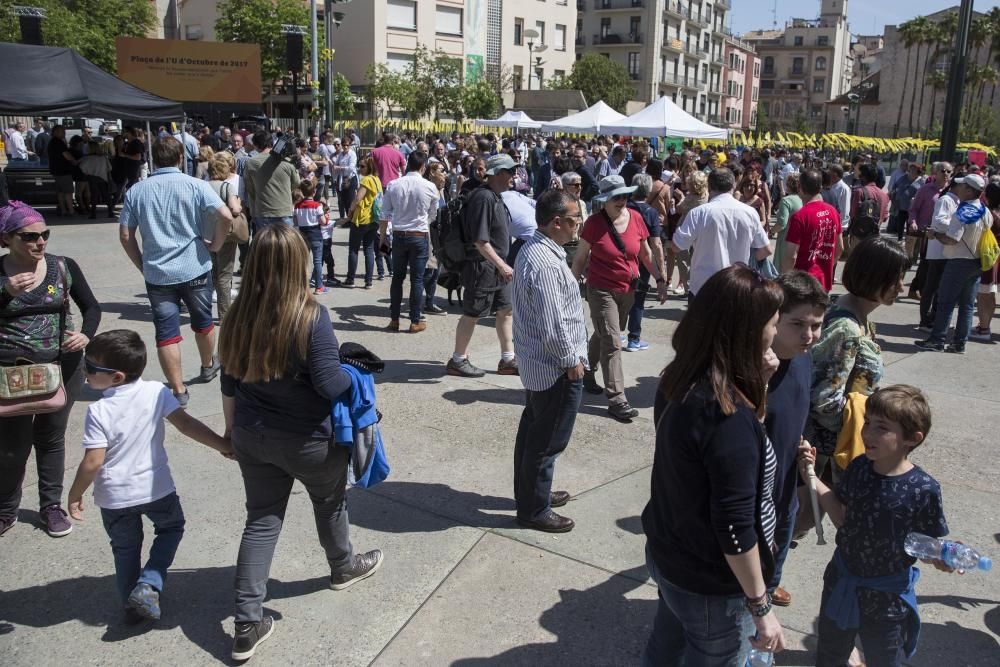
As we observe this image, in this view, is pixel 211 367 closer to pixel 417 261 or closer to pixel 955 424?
pixel 417 261

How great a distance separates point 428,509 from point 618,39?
2767 inches

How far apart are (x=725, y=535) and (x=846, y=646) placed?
114cm

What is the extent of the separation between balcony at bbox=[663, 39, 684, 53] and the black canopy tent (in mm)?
61748

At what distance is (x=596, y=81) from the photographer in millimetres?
58062

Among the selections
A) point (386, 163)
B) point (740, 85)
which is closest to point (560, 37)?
point (740, 85)

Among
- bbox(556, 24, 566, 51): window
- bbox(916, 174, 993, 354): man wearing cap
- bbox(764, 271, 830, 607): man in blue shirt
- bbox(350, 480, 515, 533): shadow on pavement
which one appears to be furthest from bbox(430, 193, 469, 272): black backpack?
bbox(556, 24, 566, 51): window

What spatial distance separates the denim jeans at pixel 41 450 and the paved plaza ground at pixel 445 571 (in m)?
0.18

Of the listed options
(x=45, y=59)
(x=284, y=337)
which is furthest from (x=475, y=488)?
(x=45, y=59)

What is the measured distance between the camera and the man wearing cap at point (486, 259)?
637 cm

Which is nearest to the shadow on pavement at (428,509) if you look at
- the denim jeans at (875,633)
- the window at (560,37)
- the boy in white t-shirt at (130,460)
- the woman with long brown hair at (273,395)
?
the woman with long brown hair at (273,395)

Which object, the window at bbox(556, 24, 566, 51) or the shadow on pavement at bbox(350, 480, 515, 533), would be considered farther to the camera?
the window at bbox(556, 24, 566, 51)

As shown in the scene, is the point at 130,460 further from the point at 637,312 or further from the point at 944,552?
the point at 637,312

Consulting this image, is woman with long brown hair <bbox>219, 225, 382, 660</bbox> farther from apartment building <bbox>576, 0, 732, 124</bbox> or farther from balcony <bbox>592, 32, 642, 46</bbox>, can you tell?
Answer: balcony <bbox>592, 32, 642, 46</bbox>

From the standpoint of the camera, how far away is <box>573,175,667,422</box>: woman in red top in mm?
5852
